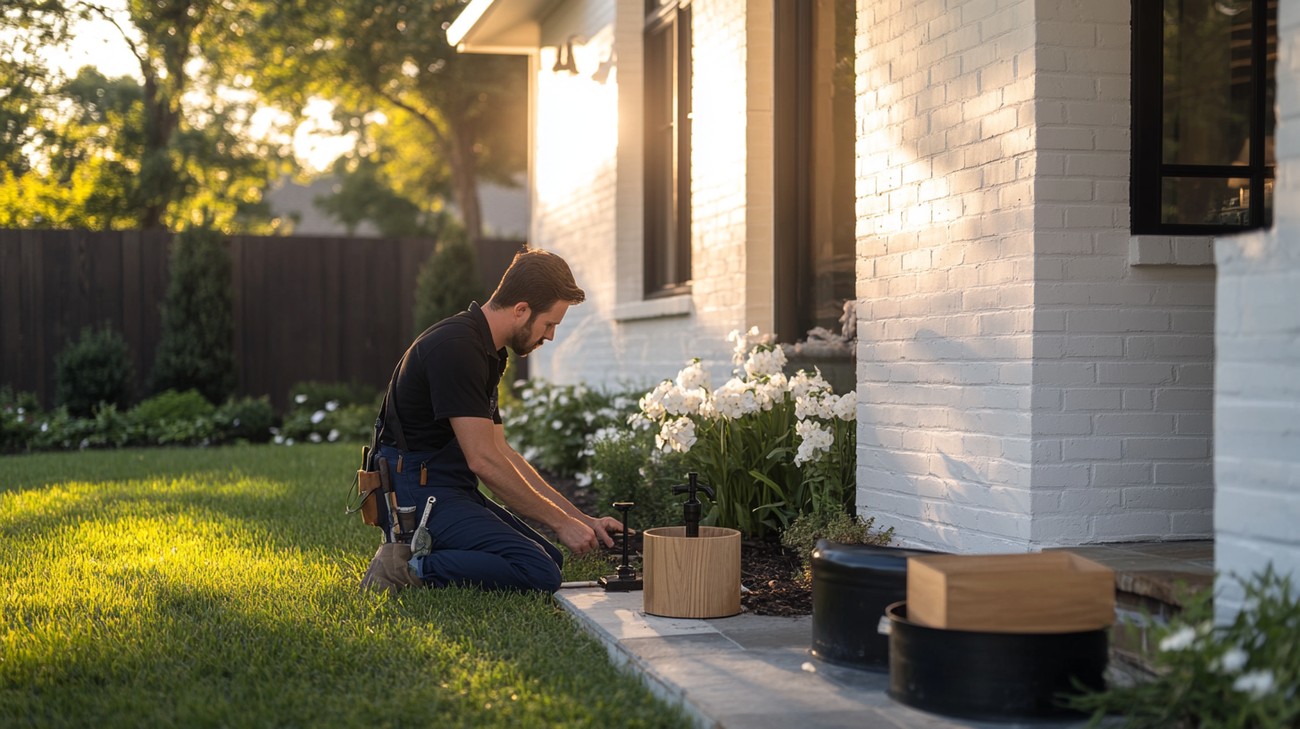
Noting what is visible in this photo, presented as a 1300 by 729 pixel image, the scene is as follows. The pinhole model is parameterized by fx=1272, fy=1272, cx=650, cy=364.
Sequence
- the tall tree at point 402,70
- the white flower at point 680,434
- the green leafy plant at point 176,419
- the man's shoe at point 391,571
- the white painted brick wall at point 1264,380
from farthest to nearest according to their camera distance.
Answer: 1. the tall tree at point 402,70
2. the green leafy plant at point 176,419
3. the white flower at point 680,434
4. the man's shoe at point 391,571
5. the white painted brick wall at point 1264,380

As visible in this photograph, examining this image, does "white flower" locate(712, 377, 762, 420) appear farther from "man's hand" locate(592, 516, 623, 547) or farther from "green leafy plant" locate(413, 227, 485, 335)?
"green leafy plant" locate(413, 227, 485, 335)

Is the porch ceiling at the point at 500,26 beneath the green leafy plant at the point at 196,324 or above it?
above

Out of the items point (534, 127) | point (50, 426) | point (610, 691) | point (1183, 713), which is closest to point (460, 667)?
point (610, 691)

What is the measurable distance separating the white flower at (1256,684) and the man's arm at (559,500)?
2.42 metres

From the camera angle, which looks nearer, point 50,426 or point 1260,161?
point 1260,161

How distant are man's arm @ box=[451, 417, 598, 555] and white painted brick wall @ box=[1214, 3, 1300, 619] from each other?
2.14 meters

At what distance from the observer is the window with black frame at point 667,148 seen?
777 centimetres

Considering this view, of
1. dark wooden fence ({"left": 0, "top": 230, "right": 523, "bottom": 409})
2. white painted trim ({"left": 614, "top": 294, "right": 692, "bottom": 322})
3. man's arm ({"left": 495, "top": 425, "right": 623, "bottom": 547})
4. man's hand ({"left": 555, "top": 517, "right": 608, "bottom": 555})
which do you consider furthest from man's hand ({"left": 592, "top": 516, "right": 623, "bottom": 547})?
dark wooden fence ({"left": 0, "top": 230, "right": 523, "bottom": 409})

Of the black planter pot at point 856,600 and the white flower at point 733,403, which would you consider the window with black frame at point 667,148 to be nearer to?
the white flower at point 733,403

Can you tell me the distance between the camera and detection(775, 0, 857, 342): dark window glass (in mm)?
5977

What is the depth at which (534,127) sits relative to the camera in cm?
1092

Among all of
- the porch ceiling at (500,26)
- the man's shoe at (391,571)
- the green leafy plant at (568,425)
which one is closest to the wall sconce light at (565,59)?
the porch ceiling at (500,26)

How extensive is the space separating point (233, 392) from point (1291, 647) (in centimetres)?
1143

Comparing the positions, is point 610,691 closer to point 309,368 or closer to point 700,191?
point 700,191
